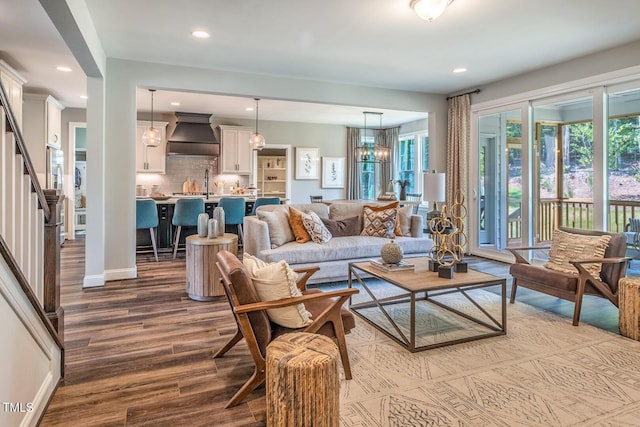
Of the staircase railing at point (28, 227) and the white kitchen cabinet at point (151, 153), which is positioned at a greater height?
the white kitchen cabinet at point (151, 153)

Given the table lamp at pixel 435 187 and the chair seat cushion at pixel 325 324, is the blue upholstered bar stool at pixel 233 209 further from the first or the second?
the chair seat cushion at pixel 325 324

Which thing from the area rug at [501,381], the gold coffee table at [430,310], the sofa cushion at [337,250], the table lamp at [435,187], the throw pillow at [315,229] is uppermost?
the table lamp at [435,187]

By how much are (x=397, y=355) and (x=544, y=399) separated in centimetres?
90

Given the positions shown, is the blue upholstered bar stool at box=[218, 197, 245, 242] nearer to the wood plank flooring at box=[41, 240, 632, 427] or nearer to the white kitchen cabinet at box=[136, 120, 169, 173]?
the wood plank flooring at box=[41, 240, 632, 427]

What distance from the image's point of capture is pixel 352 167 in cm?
1047

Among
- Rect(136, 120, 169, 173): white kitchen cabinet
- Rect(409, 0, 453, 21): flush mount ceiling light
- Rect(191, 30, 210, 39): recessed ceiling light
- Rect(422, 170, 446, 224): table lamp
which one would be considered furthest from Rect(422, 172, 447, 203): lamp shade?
Rect(136, 120, 169, 173): white kitchen cabinet

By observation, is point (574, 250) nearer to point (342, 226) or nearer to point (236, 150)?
point (342, 226)

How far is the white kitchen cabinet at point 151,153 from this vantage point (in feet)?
27.2

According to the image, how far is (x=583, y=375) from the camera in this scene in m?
2.41

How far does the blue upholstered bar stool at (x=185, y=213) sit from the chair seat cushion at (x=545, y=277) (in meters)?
4.61

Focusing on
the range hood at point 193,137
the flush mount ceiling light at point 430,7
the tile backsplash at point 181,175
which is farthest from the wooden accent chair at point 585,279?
the tile backsplash at point 181,175

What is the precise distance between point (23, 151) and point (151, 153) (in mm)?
6808

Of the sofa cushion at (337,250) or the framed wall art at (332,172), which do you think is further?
the framed wall art at (332,172)

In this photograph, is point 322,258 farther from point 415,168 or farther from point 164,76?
point 415,168
